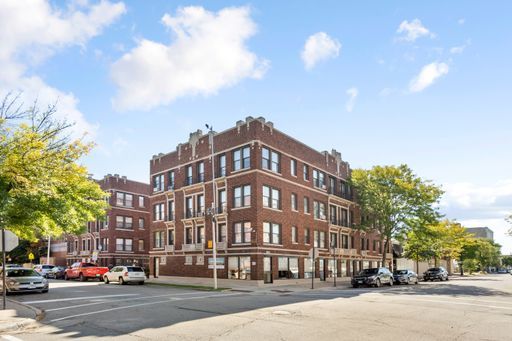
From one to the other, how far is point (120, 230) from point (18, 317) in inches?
1886

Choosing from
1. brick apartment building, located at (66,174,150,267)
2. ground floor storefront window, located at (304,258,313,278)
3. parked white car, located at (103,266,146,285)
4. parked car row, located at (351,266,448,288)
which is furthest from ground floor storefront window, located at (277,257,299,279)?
brick apartment building, located at (66,174,150,267)

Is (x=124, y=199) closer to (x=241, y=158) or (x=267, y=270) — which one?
(x=241, y=158)

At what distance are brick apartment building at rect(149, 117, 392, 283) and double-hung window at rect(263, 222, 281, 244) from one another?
81 mm

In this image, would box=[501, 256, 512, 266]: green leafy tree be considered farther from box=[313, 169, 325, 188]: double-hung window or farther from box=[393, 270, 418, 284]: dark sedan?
box=[313, 169, 325, 188]: double-hung window

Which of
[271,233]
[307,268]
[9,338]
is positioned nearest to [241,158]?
[271,233]

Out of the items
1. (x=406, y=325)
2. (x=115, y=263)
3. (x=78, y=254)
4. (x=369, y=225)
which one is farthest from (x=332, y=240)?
(x=78, y=254)

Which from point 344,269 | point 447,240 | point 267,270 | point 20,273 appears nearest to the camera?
A: point 20,273

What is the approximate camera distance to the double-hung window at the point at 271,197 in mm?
35906

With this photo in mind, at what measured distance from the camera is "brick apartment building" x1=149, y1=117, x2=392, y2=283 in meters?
35.4

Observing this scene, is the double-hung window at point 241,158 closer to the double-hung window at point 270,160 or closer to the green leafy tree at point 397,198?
the double-hung window at point 270,160

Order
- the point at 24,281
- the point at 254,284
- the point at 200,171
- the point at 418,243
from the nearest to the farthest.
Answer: the point at 24,281 < the point at 254,284 < the point at 200,171 < the point at 418,243

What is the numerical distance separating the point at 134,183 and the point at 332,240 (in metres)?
31.3

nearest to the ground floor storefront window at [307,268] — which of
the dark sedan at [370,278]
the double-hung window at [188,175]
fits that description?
the dark sedan at [370,278]

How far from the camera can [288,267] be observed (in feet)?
123
